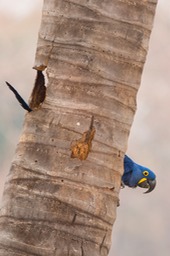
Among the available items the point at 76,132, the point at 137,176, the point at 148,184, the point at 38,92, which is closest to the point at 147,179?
the point at 148,184

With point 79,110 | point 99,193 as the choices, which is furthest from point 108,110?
point 99,193

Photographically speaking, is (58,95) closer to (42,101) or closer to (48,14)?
(42,101)

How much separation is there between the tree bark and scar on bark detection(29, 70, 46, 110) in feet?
0.04

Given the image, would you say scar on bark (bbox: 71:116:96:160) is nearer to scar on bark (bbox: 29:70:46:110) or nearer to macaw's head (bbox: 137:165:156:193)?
scar on bark (bbox: 29:70:46:110)

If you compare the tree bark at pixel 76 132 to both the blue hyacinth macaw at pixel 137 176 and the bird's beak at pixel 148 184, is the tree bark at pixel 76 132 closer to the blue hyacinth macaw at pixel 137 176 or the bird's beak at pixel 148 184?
the blue hyacinth macaw at pixel 137 176

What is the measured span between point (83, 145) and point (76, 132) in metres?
0.13

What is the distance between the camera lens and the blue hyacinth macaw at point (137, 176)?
11281 millimetres

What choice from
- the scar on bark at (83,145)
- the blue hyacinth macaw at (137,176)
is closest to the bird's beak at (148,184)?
the blue hyacinth macaw at (137,176)

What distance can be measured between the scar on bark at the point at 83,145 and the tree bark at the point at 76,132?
0.01m

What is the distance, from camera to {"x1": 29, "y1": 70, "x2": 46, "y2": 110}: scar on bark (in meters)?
6.54

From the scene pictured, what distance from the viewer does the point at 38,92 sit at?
664 centimetres

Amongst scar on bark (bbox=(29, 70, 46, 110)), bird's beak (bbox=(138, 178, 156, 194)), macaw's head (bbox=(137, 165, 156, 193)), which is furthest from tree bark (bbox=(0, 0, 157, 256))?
bird's beak (bbox=(138, 178, 156, 194))

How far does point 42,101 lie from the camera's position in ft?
21.3

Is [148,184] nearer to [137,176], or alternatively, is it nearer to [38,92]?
[137,176]
